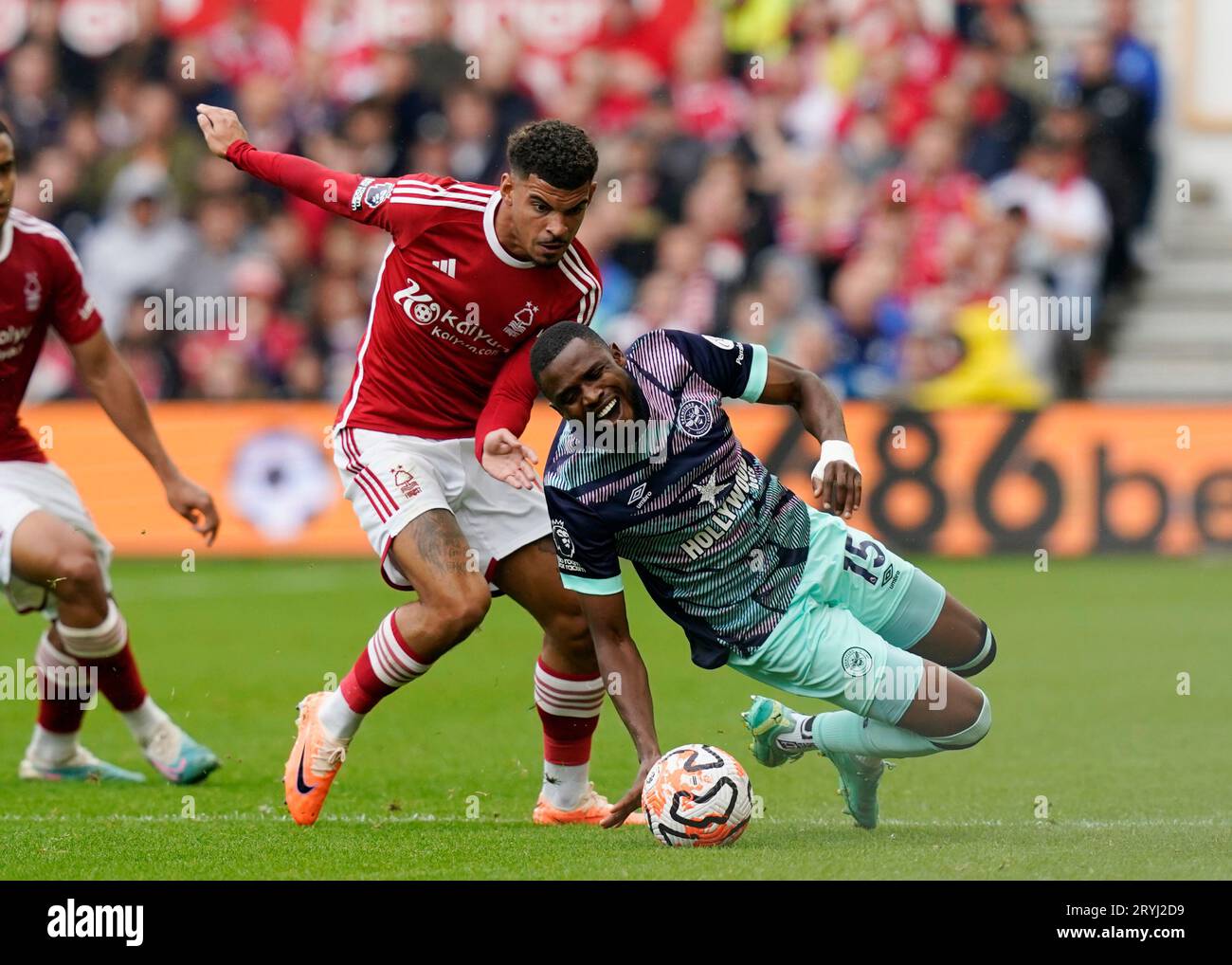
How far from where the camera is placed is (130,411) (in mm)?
8203

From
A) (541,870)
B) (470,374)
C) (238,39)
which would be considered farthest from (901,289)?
(541,870)

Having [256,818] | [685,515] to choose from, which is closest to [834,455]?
[685,515]

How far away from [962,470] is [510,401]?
9.32m

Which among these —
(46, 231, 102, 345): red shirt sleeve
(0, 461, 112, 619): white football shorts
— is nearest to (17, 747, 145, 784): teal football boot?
(0, 461, 112, 619): white football shorts

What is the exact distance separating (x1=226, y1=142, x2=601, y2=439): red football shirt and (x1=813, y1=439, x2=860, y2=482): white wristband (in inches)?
49.3

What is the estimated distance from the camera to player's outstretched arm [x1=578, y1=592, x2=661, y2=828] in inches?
252

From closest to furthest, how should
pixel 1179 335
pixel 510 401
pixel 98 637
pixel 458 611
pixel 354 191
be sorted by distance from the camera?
pixel 458 611, pixel 510 401, pixel 354 191, pixel 98 637, pixel 1179 335

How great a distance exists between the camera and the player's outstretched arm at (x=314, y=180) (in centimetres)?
714

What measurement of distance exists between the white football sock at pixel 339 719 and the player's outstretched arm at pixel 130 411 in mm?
1283

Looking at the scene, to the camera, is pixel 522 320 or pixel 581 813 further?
pixel 581 813

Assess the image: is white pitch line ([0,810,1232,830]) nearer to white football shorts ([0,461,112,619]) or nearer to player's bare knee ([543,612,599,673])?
player's bare knee ([543,612,599,673])

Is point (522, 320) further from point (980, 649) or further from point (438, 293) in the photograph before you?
point (980, 649)

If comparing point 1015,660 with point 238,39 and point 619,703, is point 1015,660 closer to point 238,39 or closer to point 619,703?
point 619,703

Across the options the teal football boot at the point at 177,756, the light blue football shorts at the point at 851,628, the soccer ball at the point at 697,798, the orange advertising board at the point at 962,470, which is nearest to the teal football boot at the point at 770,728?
the light blue football shorts at the point at 851,628
